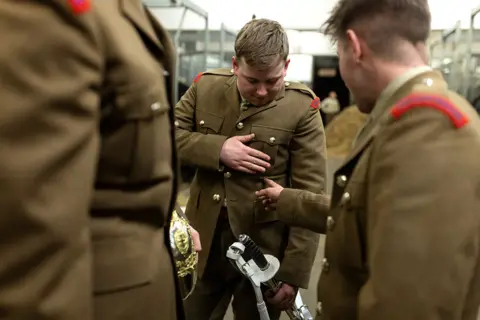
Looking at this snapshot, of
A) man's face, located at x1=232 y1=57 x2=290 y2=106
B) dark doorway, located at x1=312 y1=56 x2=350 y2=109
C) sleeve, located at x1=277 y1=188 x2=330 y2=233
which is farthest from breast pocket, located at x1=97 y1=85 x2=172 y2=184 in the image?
dark doorway, located at x1=312 y1=56 x2=350 y2=109

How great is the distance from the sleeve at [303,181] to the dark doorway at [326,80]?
5.33 metres

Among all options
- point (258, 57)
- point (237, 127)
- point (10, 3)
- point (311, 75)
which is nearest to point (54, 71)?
point (10, 3)

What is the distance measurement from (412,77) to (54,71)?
2.18 feet

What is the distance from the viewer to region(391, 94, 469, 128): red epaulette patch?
3.13ft

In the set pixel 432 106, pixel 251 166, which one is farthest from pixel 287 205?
pixel 432 106

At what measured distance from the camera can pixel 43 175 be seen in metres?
0.71

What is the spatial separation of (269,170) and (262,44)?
17.4 inches

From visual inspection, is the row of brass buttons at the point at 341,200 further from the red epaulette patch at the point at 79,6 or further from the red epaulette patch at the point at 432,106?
the red epaulette patch at the point at 79,6

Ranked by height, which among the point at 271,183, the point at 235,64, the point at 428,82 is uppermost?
the point at 428,82

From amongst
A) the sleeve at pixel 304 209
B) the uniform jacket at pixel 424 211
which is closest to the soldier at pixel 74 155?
the uniform jacket at pixel 424 211

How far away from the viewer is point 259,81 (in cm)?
189

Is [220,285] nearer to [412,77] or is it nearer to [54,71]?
[412,77]

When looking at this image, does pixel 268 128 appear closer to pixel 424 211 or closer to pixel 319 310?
pixel 319 310

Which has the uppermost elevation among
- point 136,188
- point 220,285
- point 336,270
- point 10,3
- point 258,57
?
point 10,3
